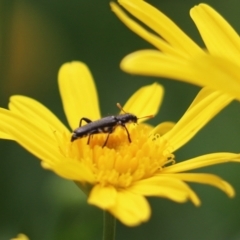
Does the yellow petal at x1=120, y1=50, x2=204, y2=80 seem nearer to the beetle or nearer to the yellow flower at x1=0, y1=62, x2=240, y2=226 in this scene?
the yellow flower at x1=0, y1=62, x2=240, y2=226

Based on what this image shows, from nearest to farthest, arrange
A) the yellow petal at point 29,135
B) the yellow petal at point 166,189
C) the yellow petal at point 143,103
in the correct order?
the yellow petal at point 166,189 < the yellow petal at point 29,135 < the yellow petal at point 143,103

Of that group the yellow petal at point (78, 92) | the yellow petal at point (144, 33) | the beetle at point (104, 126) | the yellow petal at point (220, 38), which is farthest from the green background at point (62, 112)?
the yellow petal at point (144, 33)

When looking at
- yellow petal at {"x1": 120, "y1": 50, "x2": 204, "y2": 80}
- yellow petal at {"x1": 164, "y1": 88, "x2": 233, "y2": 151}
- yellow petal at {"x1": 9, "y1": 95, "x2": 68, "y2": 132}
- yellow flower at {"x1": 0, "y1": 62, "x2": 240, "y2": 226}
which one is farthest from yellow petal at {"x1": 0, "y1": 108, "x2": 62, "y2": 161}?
yellow petal at {"x1": 120, "y1": 50, "x2": 204, "y2": 80}

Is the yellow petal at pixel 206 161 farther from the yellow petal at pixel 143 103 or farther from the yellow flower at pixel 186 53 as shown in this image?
the yellow petal at pixel 143 103

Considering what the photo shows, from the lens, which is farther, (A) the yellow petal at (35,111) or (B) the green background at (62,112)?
(B) the green background at (62,112)

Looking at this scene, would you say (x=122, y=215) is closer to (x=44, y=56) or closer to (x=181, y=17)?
(x=44, y=56)

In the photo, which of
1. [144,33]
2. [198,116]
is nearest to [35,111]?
[198,116]
